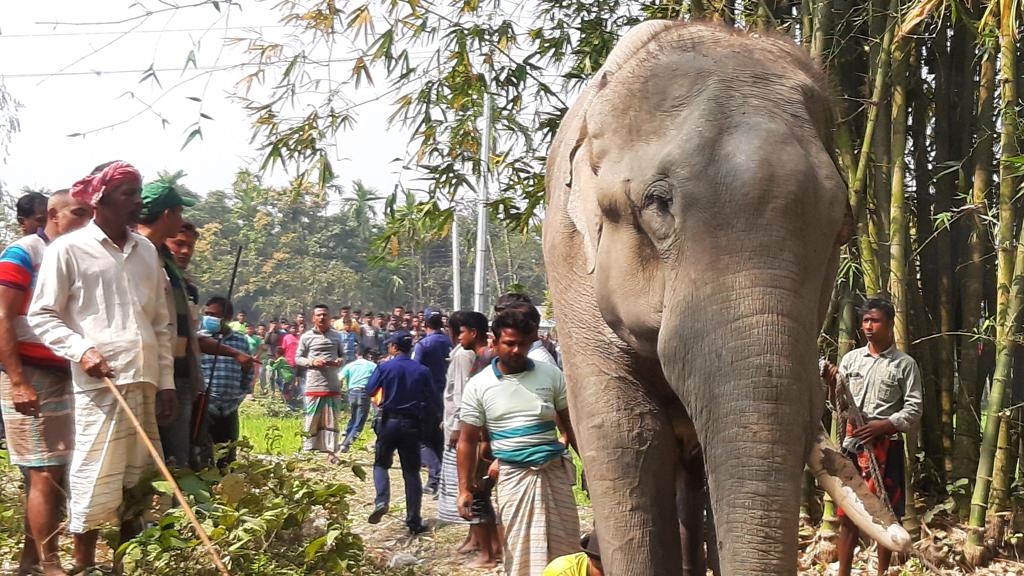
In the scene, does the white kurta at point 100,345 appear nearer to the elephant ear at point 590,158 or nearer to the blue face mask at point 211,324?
the elephant ear at point 590,158

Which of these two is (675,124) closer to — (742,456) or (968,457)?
(742,456)

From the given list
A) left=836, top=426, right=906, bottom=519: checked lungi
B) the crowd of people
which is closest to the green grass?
the crowd of people

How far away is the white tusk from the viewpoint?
275 cm

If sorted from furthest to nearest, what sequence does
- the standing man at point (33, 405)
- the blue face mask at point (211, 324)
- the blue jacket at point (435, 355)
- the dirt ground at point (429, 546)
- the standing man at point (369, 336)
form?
the standing man at point (369, 336)
the blue jacket at point (435, 355)
the blue face mask at point (211, 324)
the dirt ground at point (429, 546)
the standing man at point (33, 405)

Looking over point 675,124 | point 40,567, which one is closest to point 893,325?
point 675,124

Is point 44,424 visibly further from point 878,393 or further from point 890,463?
point 890,463

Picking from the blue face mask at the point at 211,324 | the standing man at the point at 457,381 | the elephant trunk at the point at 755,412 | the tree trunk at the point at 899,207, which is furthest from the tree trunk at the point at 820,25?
the blue face mask at the point at 211,324

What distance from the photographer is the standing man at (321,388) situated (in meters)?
11.5

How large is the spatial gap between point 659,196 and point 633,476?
969mm

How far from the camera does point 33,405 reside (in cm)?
423

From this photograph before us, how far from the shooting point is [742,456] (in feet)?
8.27

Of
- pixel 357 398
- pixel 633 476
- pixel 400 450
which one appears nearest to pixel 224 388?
pixel 400 450

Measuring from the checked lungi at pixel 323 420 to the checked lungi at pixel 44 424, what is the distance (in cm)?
705

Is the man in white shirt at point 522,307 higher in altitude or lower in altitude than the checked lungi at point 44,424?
higher
